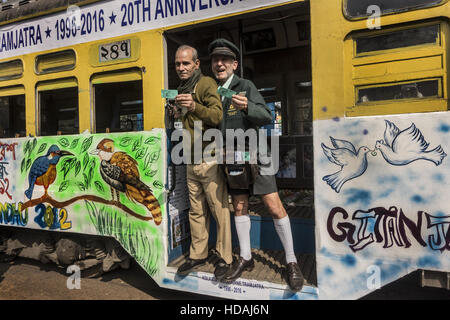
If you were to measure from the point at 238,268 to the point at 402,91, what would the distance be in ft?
6.02

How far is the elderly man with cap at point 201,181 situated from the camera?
100.0 inches

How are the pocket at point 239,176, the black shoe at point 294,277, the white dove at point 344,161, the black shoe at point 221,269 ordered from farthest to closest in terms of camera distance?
the black shoe at point 221,269 → the pocket at point 239,176 → the black shoe at point 294,277 → the white dove at point 344,161

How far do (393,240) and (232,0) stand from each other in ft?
7.22

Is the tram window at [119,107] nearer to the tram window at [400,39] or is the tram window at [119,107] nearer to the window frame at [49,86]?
the window frame at [49,86]

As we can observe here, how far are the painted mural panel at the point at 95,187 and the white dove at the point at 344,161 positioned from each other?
145 cm

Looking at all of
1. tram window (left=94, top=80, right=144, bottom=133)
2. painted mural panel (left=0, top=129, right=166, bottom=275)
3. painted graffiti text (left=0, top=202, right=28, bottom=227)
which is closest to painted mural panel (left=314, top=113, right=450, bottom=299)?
painted mural panel (left=0, top=129, right=166, bottom=275)

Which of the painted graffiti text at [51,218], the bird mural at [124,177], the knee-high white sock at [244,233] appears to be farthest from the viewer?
the painted graffiti text at [51,218]

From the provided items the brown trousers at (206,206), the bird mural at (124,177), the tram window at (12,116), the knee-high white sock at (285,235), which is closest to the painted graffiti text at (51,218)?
the bird mural at (124,177)

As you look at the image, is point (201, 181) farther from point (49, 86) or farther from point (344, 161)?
point (49, 86)

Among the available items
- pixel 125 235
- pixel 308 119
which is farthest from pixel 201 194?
pixel 308 119

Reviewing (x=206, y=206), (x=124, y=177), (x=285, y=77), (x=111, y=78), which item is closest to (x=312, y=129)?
(x=206, y=206)

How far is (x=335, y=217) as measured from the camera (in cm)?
215

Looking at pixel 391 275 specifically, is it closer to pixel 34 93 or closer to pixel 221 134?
pixel 221 134

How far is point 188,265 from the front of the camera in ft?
8.70
